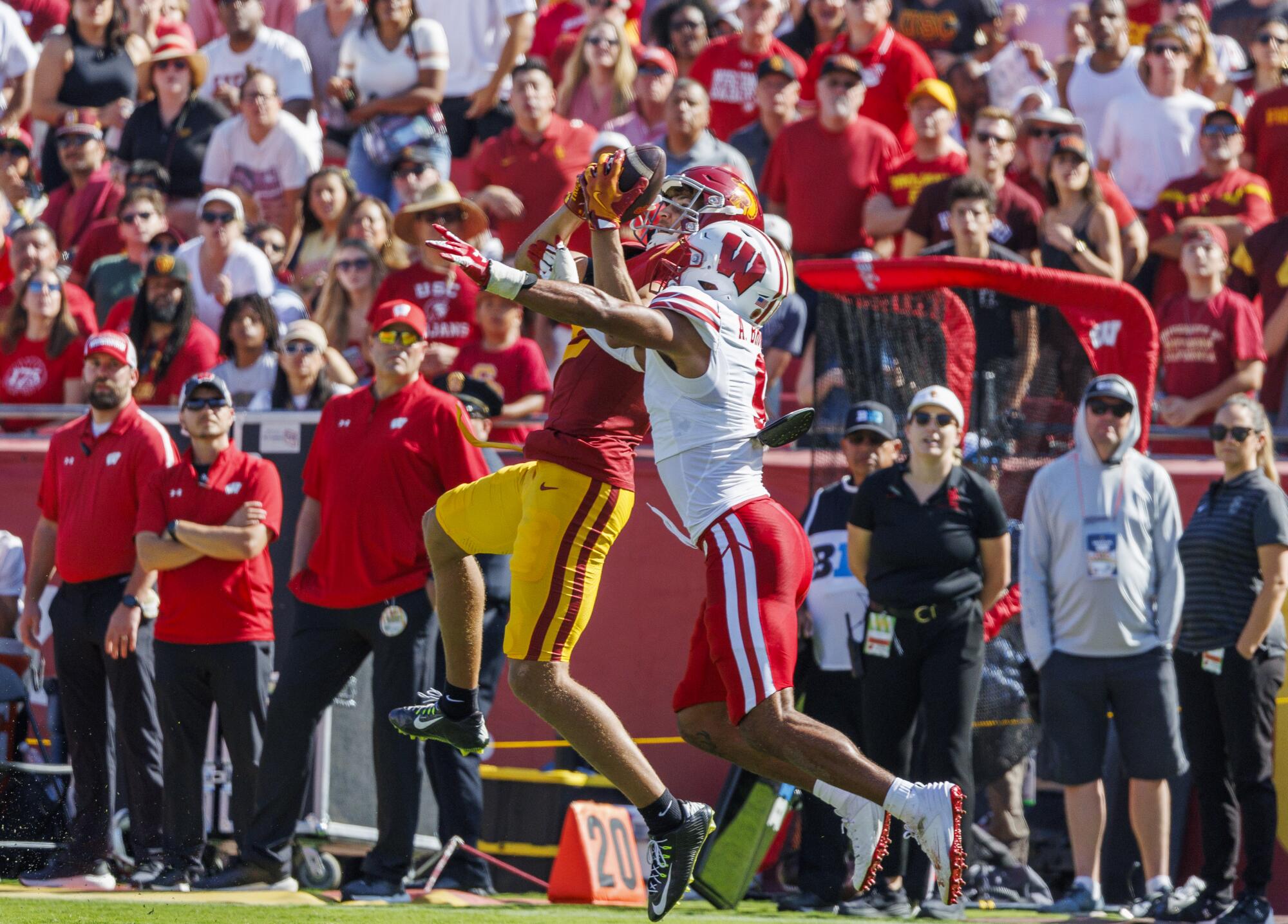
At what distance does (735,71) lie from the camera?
12.8m

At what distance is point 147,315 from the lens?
34.1 feet

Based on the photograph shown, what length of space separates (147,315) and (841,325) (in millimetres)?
3856

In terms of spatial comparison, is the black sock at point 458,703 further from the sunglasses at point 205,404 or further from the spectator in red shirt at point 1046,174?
the spectator in red shirt at point 1046,174

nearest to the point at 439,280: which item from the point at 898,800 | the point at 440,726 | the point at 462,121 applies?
the point at 462,121

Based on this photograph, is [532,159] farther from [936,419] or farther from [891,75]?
[936,419]

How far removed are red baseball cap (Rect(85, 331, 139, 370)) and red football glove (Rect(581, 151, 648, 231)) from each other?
3768mm

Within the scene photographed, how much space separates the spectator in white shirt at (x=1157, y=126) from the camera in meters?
11.9

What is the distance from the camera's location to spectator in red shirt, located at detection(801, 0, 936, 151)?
489 inches

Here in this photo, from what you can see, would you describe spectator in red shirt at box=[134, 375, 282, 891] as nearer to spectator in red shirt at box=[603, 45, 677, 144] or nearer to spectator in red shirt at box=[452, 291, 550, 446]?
spectator in red shirt at box=[452, 291, 550, 446]

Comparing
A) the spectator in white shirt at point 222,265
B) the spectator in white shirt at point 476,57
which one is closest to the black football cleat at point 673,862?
the spectator in white shirt at point 222,265

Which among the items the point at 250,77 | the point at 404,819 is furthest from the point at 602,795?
→ the point at 250,77

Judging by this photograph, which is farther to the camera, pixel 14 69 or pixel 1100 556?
pixel 14 69

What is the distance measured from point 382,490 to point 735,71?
18.4 feet

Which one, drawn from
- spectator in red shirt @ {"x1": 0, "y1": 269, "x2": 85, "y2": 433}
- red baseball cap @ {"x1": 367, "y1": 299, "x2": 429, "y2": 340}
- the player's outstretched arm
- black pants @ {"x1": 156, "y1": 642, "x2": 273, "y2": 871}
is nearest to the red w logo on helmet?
the player's outstretched arm
